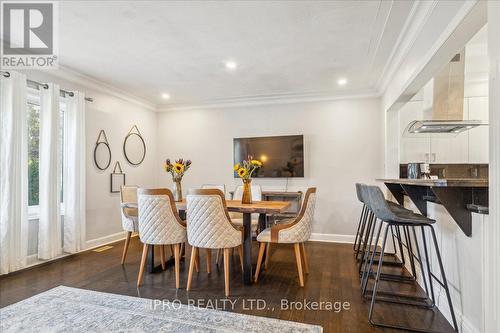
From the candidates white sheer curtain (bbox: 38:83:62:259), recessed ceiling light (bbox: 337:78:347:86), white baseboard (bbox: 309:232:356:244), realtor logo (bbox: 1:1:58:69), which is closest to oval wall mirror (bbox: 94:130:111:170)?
white sheer curtain (bbox: 38:83:62:259)

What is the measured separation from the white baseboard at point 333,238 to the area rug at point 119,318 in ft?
9.16

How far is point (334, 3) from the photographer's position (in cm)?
225

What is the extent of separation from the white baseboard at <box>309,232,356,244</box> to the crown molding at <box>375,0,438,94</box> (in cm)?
254

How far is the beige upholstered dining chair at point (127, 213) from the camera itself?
130 inches

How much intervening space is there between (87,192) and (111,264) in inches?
51.4

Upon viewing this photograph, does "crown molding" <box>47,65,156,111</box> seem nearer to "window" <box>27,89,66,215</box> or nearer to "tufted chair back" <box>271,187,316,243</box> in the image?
"window" <box>27,89,66,215</box>

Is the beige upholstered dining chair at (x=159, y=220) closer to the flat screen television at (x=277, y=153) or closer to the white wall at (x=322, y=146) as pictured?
the flat screen television at (x=277, y=153)

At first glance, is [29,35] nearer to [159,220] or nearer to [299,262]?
[159,220]

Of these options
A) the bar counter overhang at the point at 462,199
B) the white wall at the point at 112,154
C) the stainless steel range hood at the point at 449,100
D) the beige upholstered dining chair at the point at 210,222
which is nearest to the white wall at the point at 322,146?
the white wall at the point at 112,154

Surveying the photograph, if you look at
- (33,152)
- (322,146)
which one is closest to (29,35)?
(33,152)

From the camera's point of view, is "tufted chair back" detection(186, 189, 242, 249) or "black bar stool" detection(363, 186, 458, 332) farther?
"tufted chair back" detection(186, 189, 242, 249)

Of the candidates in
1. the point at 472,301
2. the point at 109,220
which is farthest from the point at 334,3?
the point at 109,220

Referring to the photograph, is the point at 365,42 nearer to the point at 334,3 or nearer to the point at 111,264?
the point at 334,3

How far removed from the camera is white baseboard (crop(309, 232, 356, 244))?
177 inches
